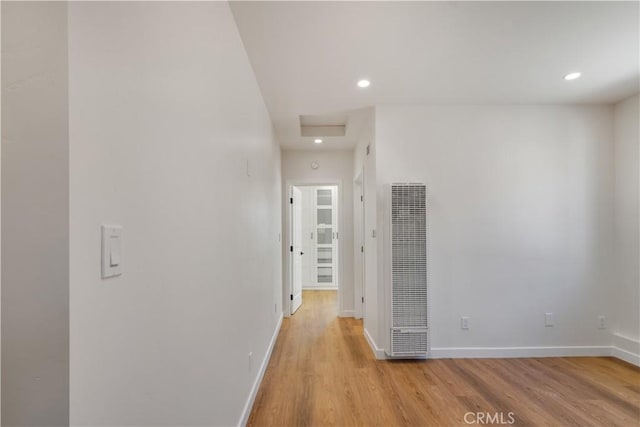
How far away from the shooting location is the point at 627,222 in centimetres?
307

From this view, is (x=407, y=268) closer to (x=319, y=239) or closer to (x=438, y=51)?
(x=438, y=51)

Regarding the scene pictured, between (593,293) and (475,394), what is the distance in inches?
76.1

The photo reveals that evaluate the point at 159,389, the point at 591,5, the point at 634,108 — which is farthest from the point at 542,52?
the point at 159,389

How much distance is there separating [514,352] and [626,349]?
3.45ft

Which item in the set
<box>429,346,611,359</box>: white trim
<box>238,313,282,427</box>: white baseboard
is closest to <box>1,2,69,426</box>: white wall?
<box>238,313,282,427</box>: white baseboard

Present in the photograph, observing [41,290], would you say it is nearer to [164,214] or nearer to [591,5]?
[164,214]

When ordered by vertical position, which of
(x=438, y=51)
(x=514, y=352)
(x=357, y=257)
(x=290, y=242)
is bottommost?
(x=514, y=352)

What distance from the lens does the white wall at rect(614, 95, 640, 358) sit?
2979mm

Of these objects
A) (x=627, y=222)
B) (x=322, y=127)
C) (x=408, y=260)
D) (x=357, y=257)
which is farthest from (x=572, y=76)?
(x=357, y=257)

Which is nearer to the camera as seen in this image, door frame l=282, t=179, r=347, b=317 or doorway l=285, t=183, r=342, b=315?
door frame l=282, t=179, r=347, b=317

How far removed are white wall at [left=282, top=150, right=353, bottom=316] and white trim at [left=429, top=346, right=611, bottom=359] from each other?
5.60 ft

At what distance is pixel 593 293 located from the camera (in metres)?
3.18

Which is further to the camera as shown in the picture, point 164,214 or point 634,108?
point 634,108

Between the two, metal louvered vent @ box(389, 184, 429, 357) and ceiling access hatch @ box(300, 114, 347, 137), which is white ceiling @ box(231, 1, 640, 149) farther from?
metal louvered vent @ box(389, 184, 429, 357)
